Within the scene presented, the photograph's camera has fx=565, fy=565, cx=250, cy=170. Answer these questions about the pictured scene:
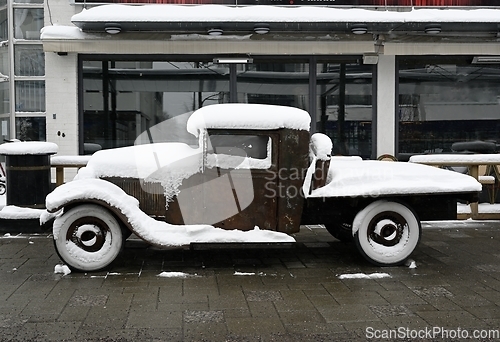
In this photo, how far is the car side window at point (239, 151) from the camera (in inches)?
235

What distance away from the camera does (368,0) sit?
11.0m

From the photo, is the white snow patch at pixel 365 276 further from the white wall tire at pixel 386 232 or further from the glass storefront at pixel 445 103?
the glass storefront at pixel 445 103

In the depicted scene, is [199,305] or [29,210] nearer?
[199,305]

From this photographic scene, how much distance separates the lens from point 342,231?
6848 mm

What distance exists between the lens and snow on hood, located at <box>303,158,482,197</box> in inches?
235

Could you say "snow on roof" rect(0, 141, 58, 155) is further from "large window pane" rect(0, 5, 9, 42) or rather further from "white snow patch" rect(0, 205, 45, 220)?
"large window pane" rect(0, 5, 9, 42)

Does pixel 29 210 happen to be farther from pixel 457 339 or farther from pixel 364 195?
pixel 457 339

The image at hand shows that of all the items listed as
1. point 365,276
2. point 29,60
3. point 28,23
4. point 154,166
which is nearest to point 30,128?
point 29,60

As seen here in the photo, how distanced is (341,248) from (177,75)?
5.47 metres

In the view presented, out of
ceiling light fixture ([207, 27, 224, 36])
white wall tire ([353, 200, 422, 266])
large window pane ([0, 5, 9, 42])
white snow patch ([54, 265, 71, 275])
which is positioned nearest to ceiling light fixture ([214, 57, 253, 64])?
ceiling light fixture ([207, 27, 224, 36])

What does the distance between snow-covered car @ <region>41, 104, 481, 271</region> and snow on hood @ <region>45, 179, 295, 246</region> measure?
0.01 m

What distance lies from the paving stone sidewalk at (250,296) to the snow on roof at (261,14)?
14.2 ft

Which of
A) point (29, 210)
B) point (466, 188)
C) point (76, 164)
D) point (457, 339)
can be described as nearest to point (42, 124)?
point (76, 164)

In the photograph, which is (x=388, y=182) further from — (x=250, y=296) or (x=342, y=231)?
(x=250, y=296)
